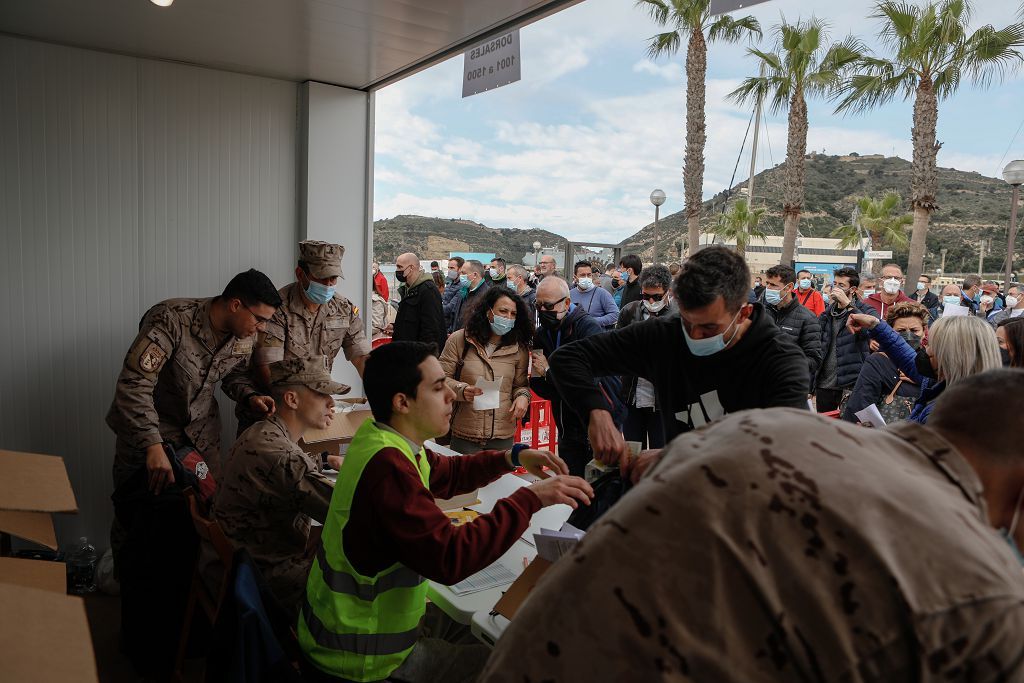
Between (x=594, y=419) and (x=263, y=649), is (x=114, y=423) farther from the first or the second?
(x=594, y=419)

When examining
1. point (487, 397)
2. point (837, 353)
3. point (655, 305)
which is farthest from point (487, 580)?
point (837, 353)

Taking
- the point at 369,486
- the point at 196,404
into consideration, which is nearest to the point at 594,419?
the point at 369,486

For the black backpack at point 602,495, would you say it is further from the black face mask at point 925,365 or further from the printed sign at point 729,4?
the black face mask at point 925,365

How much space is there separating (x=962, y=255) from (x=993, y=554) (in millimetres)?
44019

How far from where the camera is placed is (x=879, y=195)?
35.2 meters

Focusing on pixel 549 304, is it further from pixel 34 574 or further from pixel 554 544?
pixel 34 574

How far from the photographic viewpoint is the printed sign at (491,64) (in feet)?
10.7

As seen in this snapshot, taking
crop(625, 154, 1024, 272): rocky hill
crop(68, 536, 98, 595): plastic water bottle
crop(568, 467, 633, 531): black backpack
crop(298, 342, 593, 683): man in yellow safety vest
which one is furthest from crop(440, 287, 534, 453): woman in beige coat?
crop(625, 154, 1024, 272): rocky hill

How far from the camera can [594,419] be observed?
91.5 inches

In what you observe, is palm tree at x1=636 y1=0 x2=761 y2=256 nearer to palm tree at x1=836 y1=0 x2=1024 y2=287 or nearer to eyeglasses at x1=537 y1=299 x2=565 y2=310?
palm tree at x1=836 y1=0 x2=1024 y2=287

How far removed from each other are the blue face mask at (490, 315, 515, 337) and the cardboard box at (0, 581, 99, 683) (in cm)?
301

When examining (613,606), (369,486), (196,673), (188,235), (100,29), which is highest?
(100,29)

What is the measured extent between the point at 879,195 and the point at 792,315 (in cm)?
3465

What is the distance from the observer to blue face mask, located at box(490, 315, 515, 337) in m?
4.00
